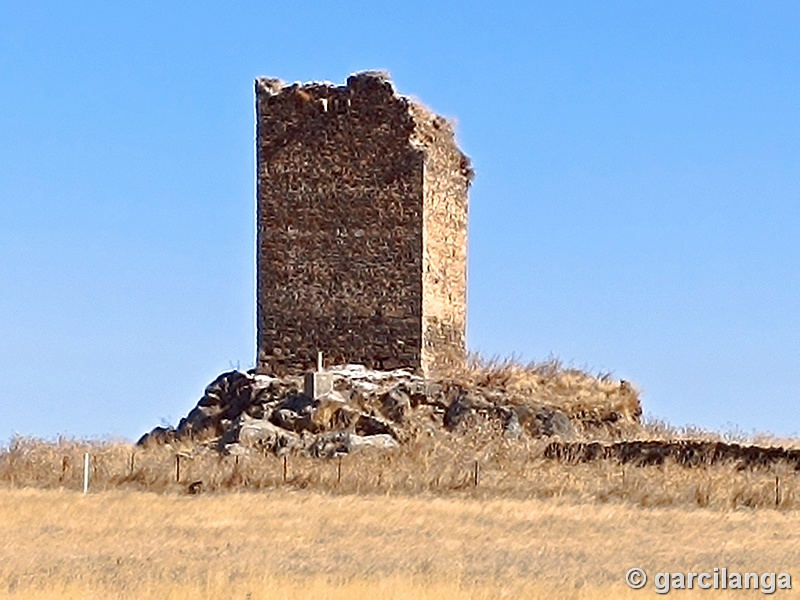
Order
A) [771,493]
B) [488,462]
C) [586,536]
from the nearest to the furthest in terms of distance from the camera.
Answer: [586,536]
[771,493]
[488,462]

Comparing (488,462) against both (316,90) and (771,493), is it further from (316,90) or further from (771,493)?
(316,90)

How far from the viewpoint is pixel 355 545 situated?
1719 cm

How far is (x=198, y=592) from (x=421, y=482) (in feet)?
30.9

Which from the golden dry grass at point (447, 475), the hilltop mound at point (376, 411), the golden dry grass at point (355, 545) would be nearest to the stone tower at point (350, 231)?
the hilltop mound at point (376, 411)

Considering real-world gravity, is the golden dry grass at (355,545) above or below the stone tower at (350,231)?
below

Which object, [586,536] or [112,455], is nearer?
[586,536]

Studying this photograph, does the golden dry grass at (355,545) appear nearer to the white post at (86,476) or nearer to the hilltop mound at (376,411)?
the white post at (86,476)

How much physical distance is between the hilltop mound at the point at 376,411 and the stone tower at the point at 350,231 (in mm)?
465

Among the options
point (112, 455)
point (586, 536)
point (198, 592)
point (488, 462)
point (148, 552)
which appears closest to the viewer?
point (198, 592)

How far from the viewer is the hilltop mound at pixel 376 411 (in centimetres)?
2408

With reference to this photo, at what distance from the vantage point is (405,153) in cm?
2506

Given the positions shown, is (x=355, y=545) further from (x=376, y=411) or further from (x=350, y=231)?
(x=350, y=231)

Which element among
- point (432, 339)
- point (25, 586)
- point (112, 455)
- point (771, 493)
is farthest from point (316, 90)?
point (25, 586)

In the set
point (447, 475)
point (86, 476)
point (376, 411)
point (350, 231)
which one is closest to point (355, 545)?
point (447, 475)
